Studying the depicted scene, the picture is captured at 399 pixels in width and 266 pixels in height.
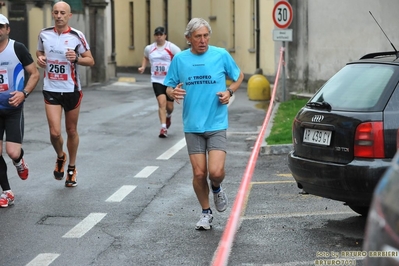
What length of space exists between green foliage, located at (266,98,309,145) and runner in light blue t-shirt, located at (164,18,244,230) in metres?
5.45

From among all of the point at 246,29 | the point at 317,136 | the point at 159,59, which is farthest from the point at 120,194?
the point at 246,29

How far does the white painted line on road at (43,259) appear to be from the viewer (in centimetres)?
632

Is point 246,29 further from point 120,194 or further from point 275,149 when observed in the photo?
point 120,194

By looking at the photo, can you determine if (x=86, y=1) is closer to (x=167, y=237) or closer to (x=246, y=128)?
(x=246, y=128)

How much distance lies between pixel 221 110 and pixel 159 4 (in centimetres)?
3999

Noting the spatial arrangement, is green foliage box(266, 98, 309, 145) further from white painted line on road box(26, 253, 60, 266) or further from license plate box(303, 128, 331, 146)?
white painted line on road box(26, 253, 60, 266)

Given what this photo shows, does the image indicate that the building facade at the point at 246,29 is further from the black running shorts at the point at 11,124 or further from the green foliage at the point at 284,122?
the black running shorts at the point at 11,124

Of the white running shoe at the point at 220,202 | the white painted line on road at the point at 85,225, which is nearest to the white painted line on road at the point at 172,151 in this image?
the white painted line on road at the point at 85,225

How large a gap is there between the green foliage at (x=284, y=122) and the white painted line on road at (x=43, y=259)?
21.9 feet

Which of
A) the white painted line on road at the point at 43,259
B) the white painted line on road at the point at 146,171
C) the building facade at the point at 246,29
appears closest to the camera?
the white painted line on road at the point at 43,259

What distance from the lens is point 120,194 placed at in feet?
30.3

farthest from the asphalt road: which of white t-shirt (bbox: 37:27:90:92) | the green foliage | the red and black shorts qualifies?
white t-shirt (bbox: 37:27:90:92)

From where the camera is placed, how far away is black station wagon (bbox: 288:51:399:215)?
6.72 metres

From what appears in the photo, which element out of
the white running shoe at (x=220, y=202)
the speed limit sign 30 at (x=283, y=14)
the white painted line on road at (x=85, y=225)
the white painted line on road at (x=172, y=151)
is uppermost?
the speed limit sign 30 at (x=283, y=14)
